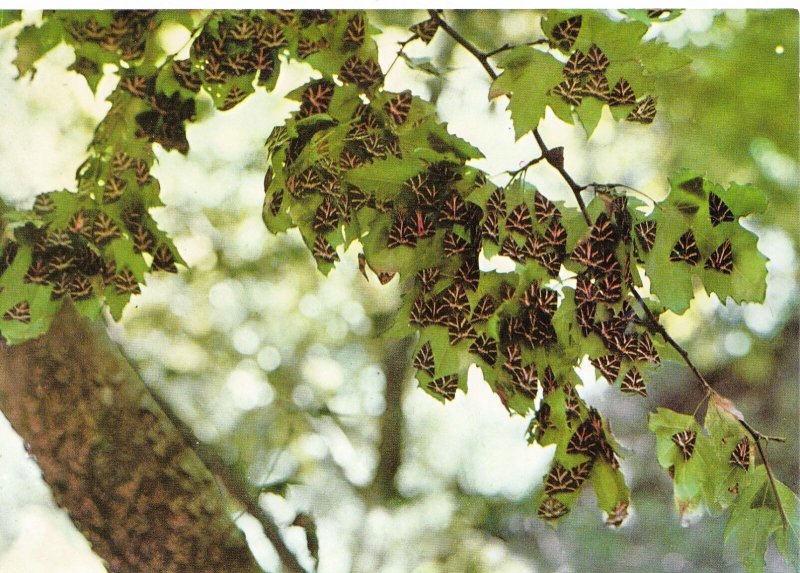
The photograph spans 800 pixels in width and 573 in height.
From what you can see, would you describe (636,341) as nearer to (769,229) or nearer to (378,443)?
(769,229)

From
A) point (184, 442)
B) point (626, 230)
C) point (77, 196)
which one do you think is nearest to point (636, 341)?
point (626, 230)

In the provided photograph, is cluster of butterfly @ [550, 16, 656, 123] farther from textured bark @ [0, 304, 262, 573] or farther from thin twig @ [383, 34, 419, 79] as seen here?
textured bark @ [0, 304, 262, 573]

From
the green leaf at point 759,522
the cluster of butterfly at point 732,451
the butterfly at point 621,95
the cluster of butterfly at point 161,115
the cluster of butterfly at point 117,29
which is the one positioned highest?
the cluster of butterfly at point 117,29

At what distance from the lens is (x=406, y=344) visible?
929mm

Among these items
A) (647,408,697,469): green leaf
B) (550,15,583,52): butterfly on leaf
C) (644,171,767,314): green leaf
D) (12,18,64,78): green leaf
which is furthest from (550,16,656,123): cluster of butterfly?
(12,18,64,78): green leaf

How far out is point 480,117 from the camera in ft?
3.05

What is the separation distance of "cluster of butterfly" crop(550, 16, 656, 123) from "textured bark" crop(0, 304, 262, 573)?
0.60 m

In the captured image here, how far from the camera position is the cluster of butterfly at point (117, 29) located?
3.14ft

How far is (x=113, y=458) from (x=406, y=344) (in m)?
0.37

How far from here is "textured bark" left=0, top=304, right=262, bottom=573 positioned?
3.05 feet

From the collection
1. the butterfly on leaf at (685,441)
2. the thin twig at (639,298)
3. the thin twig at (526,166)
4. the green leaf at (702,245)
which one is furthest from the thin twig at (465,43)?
the butterfly on leaf at (685,441)

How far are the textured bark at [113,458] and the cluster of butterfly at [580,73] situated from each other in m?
0.60

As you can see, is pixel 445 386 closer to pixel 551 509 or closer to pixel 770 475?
pixel 551 509

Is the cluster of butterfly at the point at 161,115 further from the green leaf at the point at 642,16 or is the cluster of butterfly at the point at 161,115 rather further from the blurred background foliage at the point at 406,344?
the green leaf at the point at 642,16
